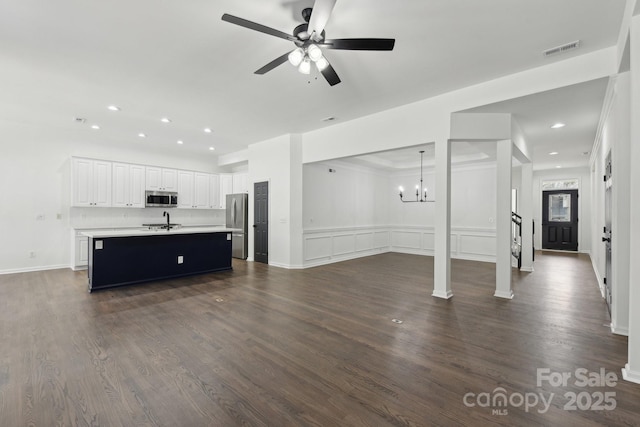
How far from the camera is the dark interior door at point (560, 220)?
9586 millimetres

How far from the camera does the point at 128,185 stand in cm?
698

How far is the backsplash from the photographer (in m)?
6.61

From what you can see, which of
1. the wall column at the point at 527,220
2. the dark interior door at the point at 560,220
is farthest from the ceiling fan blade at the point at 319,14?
the dark interior door at the point at 560,220

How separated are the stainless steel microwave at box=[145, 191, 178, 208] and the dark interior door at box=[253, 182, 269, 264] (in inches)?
92.2

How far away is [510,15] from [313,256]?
17.8ft

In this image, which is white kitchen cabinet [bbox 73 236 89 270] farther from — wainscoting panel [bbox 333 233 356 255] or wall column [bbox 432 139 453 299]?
wall column [bbox 432 139 453 299]

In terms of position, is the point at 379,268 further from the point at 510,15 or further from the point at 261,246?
the point at 510,15

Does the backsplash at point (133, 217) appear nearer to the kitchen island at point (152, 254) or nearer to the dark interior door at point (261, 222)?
the kitchen island at point (152, 254)

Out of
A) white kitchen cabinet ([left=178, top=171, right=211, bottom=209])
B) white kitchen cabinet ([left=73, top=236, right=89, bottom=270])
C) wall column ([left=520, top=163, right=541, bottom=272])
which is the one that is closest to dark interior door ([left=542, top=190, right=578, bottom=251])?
wall column ([left=520, top=163, right=541, bottom=272])

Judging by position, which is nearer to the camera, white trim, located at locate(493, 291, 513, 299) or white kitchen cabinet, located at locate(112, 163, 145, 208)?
white trim, located at locate(493, 291, 513, 299)

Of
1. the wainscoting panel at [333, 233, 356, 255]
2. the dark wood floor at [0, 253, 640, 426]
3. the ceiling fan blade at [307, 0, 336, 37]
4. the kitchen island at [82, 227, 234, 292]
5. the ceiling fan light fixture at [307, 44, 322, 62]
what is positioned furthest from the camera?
the wainscoting panel at [333, 233, 356, 255]

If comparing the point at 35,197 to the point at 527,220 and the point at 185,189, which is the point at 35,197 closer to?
the point at 185,189

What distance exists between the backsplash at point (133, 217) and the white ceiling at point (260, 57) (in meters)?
2.30

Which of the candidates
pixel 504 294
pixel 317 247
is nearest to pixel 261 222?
pixel 317 247
